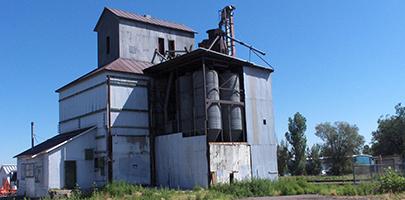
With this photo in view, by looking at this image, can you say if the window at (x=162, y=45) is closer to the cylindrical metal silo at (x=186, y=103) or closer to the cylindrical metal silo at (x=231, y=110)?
the cylindrical metal silo at (x=186, y=103)

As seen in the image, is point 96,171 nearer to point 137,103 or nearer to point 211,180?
point 137,103

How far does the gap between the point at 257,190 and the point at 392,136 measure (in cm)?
4575

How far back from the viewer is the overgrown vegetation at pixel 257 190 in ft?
75.4

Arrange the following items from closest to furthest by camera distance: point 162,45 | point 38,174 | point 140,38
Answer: point 38,174 < point 140,38 < point 162,45

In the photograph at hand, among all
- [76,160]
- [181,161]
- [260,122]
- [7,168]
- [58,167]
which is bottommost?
[7,168]

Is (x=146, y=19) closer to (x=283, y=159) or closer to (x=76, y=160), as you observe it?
(x=76, y=160)

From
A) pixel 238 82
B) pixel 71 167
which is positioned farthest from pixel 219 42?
pixel 71 167

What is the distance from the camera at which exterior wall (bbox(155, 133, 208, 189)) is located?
29.8 m

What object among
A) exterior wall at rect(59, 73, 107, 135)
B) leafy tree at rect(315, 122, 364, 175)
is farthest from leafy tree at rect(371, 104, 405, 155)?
exterior wall at rect(59, 73, 107, 135)

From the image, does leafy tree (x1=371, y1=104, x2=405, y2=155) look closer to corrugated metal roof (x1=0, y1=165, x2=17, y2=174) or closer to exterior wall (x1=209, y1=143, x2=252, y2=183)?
exterior wall (x1=209, y1=143, x2=252, y2=183)

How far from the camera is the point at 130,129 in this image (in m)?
33.0

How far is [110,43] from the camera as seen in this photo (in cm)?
3828

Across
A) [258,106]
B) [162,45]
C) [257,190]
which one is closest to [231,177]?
[257,190]

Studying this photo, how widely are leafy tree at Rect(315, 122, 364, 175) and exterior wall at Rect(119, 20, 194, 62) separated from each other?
41.5 metres
